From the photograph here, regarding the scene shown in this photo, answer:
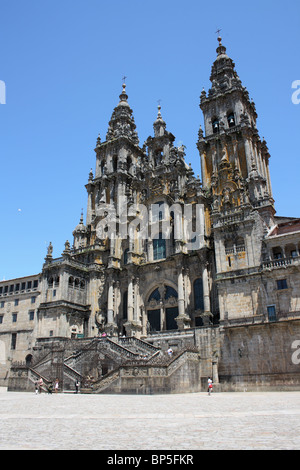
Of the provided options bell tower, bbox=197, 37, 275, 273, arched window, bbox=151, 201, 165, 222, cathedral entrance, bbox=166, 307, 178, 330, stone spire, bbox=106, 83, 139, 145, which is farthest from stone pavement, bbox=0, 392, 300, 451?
stone spire, bbox=106, 83, 139, 145

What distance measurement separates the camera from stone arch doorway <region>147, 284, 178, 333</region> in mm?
42031

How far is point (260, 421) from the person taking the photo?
1096 centimetres

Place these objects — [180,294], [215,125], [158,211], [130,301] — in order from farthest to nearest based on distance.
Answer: [215,125]
[158,211]
[130,301]
[180,294]

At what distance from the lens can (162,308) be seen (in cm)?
4294

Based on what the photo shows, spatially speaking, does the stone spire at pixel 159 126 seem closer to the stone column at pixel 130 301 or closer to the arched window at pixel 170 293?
the stone column at pixel 130 301

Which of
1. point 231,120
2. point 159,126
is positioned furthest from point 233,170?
point 159,126

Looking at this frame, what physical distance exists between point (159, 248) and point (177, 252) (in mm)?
5036

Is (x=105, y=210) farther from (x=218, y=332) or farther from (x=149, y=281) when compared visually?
(x=218, y=332)

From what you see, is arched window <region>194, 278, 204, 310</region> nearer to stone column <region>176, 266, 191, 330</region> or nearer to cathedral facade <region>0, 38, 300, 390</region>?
cathedral facade <region>0, 38, 300, 390</region>

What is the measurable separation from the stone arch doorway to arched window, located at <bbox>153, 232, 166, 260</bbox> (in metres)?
3.86

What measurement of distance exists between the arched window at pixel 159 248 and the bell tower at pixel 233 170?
779 centimetres

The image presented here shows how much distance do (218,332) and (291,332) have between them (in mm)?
6405

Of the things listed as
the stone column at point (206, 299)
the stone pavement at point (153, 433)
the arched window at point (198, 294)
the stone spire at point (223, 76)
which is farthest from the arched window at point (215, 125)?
the stone pavement at point (153, 433)

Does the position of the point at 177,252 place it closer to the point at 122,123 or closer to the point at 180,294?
the point at 180,294
